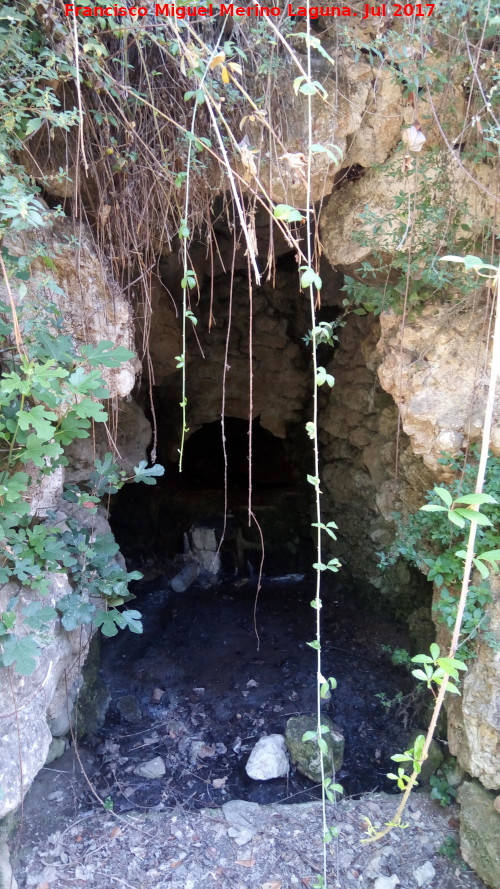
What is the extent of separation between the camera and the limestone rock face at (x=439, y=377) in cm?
221

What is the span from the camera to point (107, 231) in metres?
2.13

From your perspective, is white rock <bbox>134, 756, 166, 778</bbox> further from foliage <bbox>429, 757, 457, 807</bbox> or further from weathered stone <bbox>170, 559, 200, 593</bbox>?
weathered stone <bbox>170, 559, 200, 593</bbox>

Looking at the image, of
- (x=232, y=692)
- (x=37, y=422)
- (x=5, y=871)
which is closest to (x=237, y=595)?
(x=232, y=692)

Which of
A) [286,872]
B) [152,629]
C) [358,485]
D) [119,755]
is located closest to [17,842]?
[119,755]

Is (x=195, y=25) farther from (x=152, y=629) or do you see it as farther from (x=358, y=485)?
(x=152, y=629)

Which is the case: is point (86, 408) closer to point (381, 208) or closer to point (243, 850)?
point (381, 208)

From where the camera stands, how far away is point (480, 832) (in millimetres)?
2049

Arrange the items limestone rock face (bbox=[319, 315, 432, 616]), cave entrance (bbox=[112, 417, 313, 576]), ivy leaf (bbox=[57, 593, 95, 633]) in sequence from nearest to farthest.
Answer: ivy leaf (bbox=[57, 593, 95, 633]) < limestone rock face (bbox=[319, 315, 432, 616]) < cave entrance (bbox=[112, 417, 313, 576])

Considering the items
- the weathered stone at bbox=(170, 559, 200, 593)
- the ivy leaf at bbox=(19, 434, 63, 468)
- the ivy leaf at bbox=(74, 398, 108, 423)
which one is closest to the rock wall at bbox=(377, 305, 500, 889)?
the ivy leaf at bbox=(74, 398, 108, 423)

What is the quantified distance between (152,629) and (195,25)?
11.8 feet

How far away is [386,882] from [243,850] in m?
0.56

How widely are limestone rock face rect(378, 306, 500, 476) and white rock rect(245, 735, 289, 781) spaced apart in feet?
5.40

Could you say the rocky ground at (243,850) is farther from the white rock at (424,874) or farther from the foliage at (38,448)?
the foliage at (38,448)

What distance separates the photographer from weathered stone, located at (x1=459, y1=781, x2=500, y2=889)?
78.4 inches
